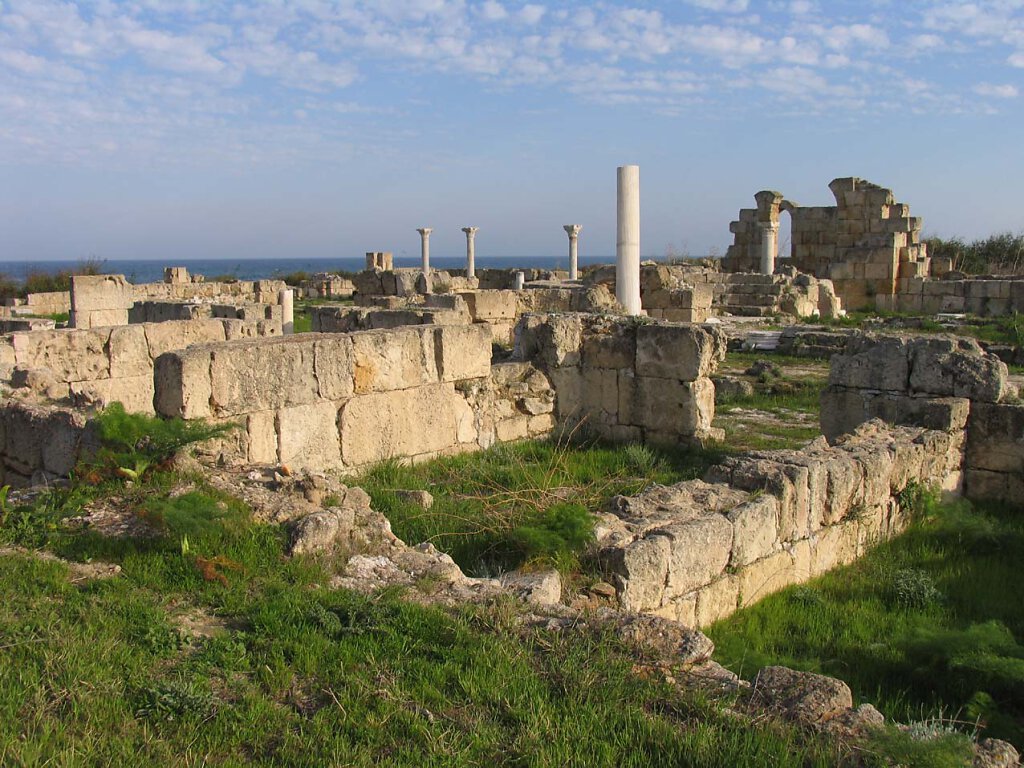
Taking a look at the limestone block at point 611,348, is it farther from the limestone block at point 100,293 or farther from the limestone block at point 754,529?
the limestone block at point 100,293

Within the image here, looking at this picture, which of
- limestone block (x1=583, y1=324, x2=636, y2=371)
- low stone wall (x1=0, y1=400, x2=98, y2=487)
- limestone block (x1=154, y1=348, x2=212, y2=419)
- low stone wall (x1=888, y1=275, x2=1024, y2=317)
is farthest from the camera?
low stone wall (x1=888, y1=275, x2=1024, y2=317)

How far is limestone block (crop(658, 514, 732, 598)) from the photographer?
561 centimetres

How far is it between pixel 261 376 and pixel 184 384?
0.74 metres

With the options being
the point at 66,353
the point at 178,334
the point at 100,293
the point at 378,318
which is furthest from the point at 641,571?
the point at 100,293

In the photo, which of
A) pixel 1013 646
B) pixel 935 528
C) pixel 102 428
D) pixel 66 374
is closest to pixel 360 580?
pixel 102 428

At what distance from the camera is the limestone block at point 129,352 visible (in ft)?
36.2

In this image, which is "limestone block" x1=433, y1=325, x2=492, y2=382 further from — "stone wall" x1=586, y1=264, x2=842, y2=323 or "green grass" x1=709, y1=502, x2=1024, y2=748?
"stone wall" x1=586, y1=264, x2=842, y2=323

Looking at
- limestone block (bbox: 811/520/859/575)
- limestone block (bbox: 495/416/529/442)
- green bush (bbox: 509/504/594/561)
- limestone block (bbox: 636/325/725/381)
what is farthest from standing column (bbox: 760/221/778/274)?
green bush (bbox: 509/504/594/561)

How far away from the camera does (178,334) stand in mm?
11844

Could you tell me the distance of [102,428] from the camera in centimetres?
649

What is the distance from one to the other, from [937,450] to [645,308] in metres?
13.6

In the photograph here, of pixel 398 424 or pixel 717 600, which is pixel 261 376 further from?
pixel 717 600

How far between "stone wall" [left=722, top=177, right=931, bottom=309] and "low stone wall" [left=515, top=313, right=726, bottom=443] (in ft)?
67.1

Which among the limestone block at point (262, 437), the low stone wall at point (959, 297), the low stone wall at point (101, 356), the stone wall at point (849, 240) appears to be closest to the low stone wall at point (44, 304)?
the low stone wall at point (101, 356)
